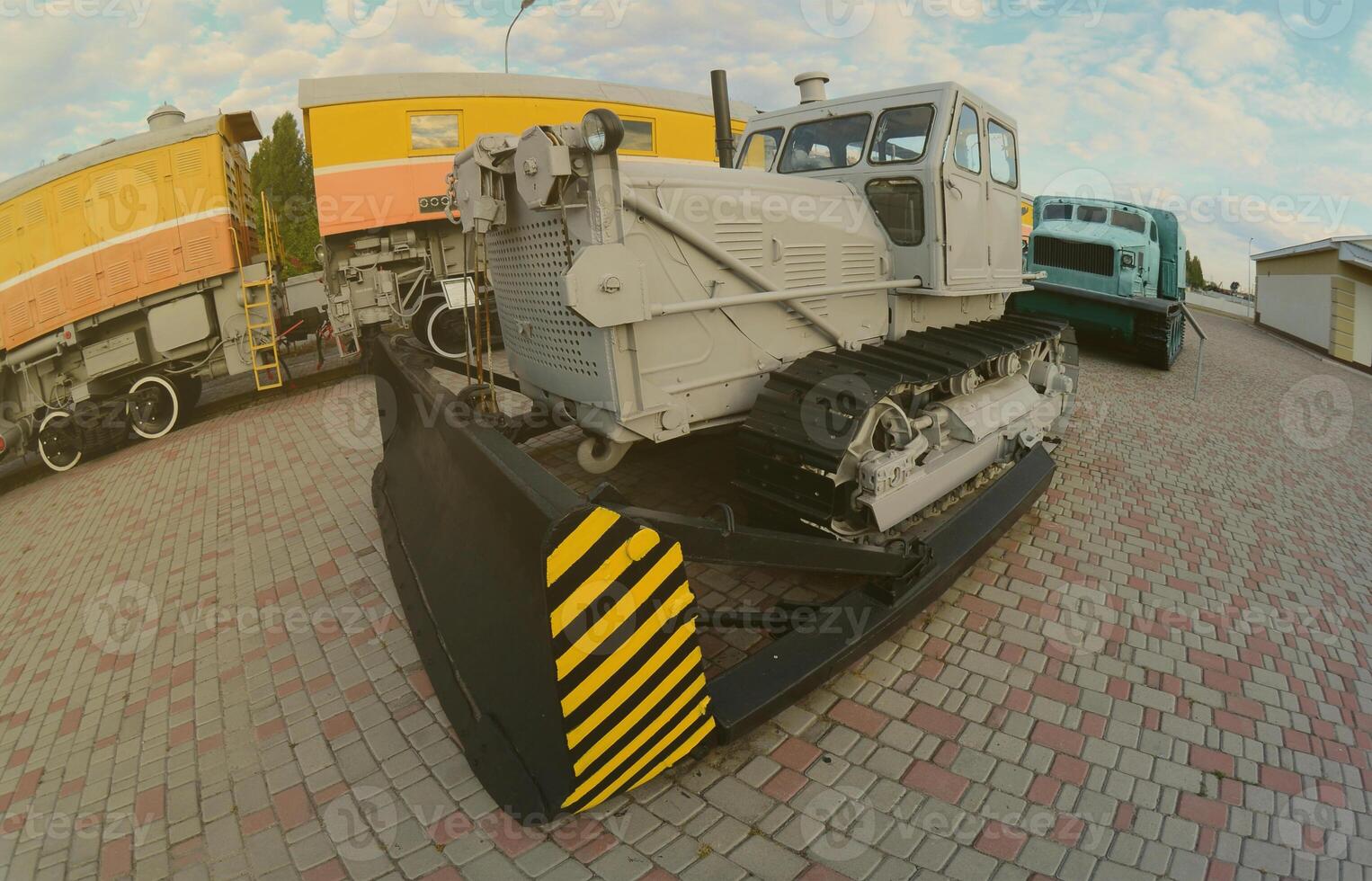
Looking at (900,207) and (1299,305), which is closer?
(900,207)

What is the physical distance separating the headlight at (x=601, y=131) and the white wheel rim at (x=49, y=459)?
28.3 ft

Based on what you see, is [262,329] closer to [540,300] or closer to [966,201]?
[540,300]

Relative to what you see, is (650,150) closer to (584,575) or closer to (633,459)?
(633,459)

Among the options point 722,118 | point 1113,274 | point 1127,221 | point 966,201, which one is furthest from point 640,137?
point 1127,221

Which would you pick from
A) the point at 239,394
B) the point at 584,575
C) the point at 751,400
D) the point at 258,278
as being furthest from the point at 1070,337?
the point at 239,394

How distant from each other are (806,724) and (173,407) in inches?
364

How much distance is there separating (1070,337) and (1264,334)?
52.1ft

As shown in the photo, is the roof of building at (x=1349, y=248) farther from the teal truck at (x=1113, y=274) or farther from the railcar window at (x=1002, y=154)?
the railcar window at (x=1002, y=154)

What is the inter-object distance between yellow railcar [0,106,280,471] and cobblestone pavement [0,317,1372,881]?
10.9 feet

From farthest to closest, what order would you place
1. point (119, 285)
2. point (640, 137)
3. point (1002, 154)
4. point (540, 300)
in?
1. point (640, 137)
2. point (119, 285)
3. point (1002, 154)
4. point (540, 300)

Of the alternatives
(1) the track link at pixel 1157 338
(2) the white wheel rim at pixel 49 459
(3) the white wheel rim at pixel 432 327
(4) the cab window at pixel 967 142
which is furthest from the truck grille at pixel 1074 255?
A: (2) the white wheel rim at pixel 49 459

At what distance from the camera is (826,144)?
513cm

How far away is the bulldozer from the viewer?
246 centimetres

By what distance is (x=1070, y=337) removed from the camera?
6.74 metres
